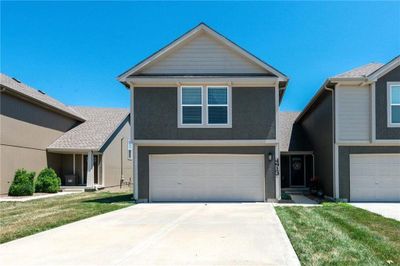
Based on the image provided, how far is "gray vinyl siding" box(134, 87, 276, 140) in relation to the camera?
14.4 metres

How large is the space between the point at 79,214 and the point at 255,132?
7.97 meters

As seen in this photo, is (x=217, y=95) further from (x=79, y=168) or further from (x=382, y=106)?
(x=79, y=168)

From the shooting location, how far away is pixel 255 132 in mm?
14391

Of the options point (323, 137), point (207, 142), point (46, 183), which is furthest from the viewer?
point (46, 183)

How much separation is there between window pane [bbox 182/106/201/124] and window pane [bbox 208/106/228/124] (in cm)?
50

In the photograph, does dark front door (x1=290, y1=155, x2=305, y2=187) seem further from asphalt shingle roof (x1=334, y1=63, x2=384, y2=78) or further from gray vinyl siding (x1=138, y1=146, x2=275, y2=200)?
asphalt shingle roof (x1=334, y1=63, x2=384, y2=78)

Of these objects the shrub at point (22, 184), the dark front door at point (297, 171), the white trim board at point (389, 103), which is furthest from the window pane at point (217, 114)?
the shrub at point (22, 184)

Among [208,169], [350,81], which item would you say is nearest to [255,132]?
[208,169]

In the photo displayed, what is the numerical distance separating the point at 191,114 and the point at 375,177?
872 centimetres

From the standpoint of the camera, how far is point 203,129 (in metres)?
14.5

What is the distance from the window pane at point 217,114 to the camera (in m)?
14.6

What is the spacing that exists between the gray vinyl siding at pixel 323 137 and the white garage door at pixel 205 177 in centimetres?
346

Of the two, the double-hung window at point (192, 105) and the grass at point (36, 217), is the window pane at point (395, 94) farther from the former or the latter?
the grass at point (36, 217)

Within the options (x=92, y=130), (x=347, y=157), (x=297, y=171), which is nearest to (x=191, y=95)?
(x=347, y=157)
